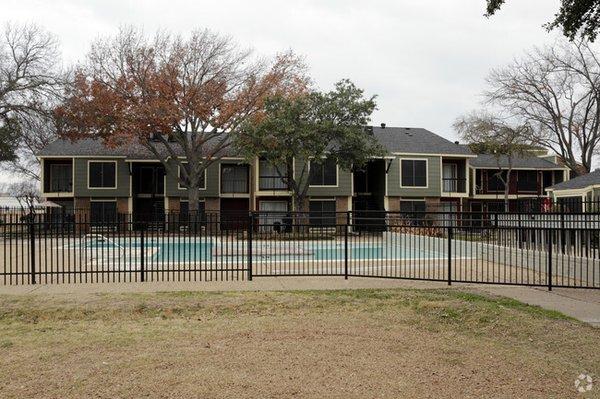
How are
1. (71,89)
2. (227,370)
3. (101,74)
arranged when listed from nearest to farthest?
(227,370) → (101,74) → (71,89)

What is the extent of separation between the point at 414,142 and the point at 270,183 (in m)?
12.0

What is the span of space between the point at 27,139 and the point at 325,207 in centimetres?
3060

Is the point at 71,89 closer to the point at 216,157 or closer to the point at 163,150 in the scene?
the point at 163,150

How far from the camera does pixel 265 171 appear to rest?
3947 cm

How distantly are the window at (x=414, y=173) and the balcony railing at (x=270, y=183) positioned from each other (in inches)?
358

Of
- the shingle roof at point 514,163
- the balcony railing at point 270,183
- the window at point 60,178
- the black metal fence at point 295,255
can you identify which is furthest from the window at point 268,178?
the black metal fence at point 295,255

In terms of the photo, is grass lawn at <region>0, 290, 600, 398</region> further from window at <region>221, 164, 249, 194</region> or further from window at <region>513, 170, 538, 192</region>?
window at <region>513, 170, 538, 192</region>

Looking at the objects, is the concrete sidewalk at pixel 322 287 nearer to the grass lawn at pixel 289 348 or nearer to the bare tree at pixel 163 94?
the grass lawn at pixel 289 348

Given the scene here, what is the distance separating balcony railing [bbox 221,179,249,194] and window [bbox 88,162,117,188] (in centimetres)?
806

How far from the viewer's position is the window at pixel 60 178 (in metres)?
40.9

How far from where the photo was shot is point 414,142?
4253cm

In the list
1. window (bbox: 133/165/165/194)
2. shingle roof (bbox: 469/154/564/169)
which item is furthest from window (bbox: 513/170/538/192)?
window (bbox: 133/165/165/194)

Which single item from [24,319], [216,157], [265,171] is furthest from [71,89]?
[24,319]

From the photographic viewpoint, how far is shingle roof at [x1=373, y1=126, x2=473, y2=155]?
41031mm
